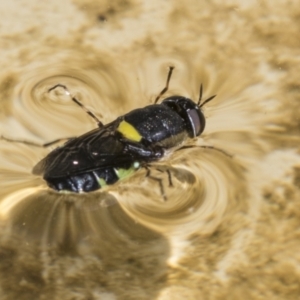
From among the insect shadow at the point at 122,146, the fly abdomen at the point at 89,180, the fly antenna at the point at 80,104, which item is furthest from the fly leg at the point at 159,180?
the fly antenna at the point at 80,104

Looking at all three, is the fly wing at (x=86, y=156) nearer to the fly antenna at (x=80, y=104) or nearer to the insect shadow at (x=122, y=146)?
the insect shadow at (x=122, y=146)

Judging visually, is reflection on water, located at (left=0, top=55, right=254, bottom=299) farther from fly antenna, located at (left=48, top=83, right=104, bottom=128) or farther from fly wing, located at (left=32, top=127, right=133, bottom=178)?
→ fly wing, located at (left=32, top=127, right=133, bottom=178)

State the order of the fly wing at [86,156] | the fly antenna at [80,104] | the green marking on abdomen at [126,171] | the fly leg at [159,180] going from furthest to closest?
the fly antenna at [80,104] → the fly leg at [159,180] → the green marking on abdomen at [126,171] → the fly wing at [86,156]

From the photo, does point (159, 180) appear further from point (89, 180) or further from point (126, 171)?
point (89, 180)

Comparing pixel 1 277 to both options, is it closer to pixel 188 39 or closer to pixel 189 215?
pixel 189 215

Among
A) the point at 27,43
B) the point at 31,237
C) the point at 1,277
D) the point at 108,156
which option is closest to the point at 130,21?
the point at 27,43

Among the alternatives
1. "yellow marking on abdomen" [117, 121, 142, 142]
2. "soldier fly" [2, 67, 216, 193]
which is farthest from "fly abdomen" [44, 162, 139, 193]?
"yellow marking on abdomen" [117, 121, 142, 142]

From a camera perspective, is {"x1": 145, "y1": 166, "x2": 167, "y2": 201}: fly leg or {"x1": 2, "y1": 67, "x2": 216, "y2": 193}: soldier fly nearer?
{"x1": 2, "y1": 67, "x2": 216, "y2": 193}: soldier fly

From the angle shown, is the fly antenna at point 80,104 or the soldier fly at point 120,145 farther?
the fly antenna at point 80,104
